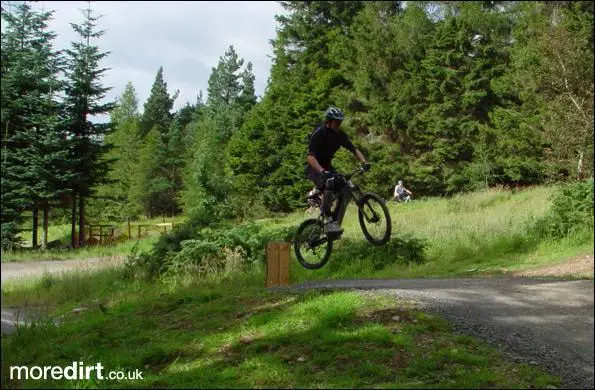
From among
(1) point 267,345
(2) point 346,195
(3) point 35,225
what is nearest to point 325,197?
(2) point 346,195

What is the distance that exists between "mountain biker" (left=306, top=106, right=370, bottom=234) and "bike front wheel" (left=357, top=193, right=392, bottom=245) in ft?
1.34

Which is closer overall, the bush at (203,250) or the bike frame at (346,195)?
the bike frame at (346,195)

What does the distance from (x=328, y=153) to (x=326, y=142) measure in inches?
7.9

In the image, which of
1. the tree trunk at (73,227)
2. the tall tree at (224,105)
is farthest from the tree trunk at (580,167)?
the tall tree at (224,105)

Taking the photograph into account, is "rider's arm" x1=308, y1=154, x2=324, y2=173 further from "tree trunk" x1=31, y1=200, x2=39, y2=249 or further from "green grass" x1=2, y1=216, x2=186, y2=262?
"tree trunk" x1=31, y1=200, x2=39, y2=249

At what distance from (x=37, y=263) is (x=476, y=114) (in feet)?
57.8

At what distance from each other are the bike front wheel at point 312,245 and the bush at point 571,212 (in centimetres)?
336

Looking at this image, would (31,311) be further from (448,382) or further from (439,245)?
(439,245)

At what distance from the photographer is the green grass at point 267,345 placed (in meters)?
4.96

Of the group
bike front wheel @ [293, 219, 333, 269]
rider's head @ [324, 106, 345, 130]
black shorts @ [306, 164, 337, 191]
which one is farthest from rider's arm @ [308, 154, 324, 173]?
bike front wheel @ [293, 219, 333, 269]

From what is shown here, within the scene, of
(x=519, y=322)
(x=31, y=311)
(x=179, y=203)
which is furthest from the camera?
(x=179, y=203)

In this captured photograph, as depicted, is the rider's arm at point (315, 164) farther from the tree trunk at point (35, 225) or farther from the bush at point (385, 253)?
the bush at point (385, 253)

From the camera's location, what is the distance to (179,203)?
1859 centimetres

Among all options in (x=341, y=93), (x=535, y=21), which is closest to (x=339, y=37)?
(x=341, y=93)
